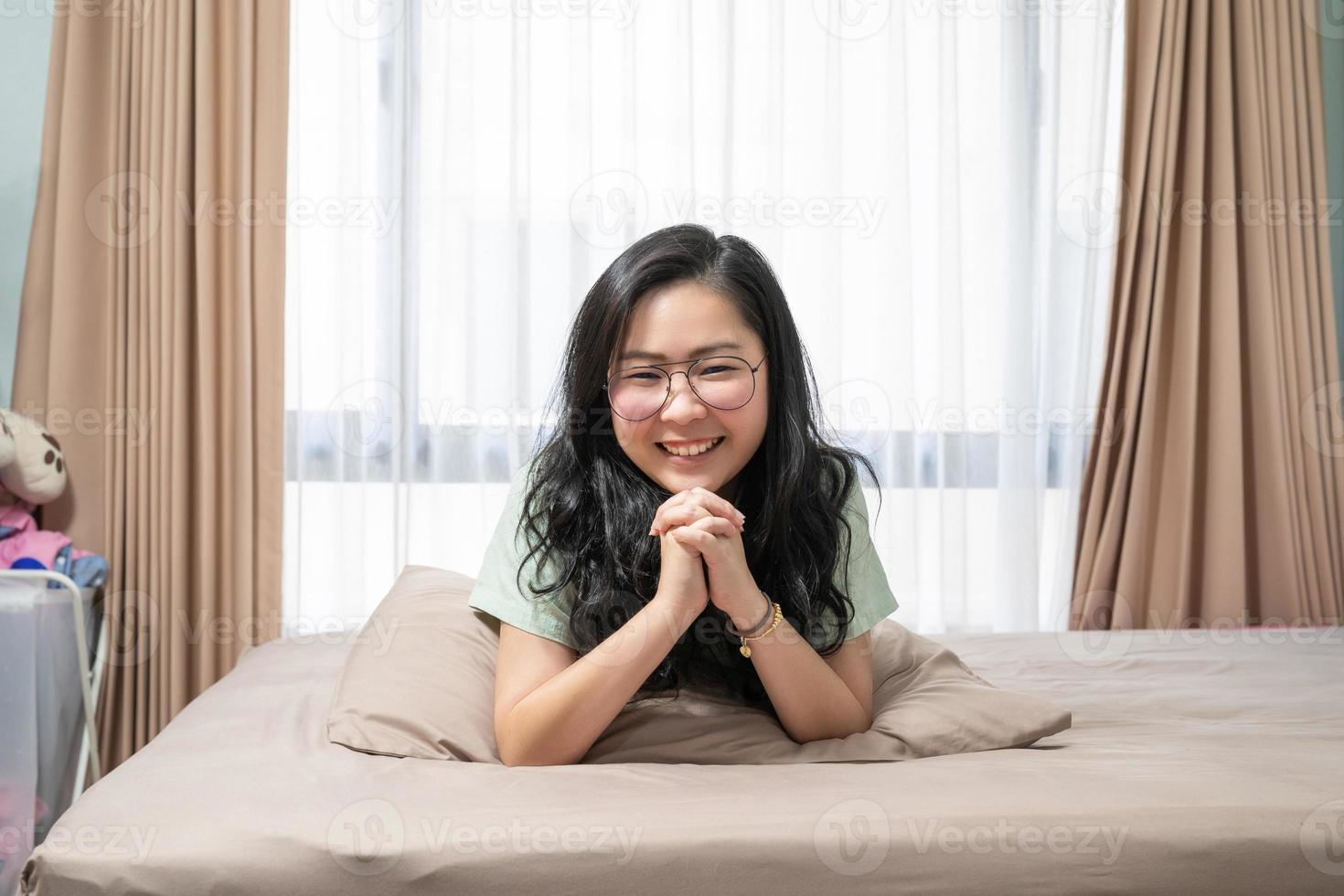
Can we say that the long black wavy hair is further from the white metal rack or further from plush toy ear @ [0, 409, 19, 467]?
plush toy ear @ [0, 409, 19, 467]

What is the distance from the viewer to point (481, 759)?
3.96 ft

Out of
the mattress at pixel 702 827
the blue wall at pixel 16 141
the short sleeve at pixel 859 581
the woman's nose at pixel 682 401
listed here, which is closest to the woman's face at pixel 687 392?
the woman's nose at pixel 682 401

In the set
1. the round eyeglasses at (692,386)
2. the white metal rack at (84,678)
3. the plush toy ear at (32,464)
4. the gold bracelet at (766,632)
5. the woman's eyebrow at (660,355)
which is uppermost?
the woman's eyebrow at (660,355)

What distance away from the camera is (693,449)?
3.97ft

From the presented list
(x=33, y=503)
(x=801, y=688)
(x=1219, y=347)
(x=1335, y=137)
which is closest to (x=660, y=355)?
(x=801, y=688)

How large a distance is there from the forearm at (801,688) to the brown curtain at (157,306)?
178 centimetres

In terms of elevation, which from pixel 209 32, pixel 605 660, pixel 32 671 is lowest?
pixel 32 671

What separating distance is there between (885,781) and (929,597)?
187cm

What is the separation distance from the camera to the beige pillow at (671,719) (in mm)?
1197

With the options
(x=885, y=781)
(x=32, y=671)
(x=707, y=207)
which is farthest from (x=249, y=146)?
(x=885, y=781)

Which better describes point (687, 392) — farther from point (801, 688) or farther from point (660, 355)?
point (801, 688)

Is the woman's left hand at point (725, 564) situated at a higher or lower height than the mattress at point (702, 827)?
higher

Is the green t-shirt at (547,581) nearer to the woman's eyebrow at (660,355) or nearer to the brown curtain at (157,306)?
the woman's eyebrow at (660,355)

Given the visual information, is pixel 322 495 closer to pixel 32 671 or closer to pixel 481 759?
pixel 32 671
